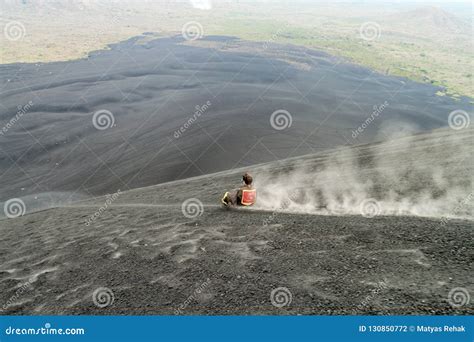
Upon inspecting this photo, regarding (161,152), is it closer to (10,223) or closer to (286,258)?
(10,223)

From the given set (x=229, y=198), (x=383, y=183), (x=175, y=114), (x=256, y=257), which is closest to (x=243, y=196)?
(x=229, y=198)

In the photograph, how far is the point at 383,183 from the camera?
13.8 m

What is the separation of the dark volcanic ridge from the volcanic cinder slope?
39.9 ft

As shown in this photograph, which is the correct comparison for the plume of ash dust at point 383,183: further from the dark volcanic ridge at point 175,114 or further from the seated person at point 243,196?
the dark volcanic ridge at point 175,114

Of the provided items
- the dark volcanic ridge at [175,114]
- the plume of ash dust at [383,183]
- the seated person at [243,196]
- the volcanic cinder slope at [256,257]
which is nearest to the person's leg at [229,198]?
the seated person at [243,196]

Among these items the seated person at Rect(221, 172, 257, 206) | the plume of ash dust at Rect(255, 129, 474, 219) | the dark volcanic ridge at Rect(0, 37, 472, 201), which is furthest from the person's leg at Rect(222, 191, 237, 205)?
the dark volcanic ridge at Rect(0, 37, 472, 201)

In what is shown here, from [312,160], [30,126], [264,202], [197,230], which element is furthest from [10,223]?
[30,126]

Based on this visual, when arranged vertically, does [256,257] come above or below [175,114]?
below

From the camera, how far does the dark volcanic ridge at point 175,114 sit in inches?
1059

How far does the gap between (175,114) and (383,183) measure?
27.7 meters

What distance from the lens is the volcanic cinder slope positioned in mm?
7422

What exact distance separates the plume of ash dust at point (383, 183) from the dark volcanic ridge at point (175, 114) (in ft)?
33.5

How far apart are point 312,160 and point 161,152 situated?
42.8 feet

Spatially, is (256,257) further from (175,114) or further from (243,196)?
(175,114)
